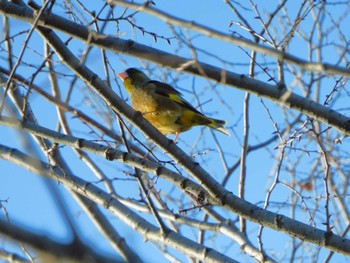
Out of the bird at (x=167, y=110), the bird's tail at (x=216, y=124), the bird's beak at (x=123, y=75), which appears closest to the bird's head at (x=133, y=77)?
the bird's beak at (x=123, y=75)

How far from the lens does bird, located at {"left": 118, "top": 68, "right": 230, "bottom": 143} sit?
16.6ft

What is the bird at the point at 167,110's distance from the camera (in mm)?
5062

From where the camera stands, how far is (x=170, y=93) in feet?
17.3

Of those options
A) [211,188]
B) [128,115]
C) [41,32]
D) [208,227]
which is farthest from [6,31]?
[208,227]

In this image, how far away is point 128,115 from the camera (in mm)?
2936

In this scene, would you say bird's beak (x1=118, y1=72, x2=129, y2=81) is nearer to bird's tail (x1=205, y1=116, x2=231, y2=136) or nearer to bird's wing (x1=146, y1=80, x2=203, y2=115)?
bird's wing (x1=146, y1=80, x2=203, y2=115)

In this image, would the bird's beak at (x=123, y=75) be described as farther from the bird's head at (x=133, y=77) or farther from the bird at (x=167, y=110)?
the bird at (x=167, y=110)

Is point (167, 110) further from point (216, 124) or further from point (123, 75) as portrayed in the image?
point (123, 75)

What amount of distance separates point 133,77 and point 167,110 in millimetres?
761

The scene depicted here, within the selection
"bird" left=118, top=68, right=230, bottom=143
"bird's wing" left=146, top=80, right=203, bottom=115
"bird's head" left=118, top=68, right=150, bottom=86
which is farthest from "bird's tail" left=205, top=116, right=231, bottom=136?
"bird's head" left=118, top=68, right=150, bottom=86

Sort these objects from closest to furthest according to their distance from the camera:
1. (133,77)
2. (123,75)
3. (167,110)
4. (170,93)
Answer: (167,110), (170,93), (133,77), (123,75)

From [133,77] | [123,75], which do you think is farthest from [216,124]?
[123,75]

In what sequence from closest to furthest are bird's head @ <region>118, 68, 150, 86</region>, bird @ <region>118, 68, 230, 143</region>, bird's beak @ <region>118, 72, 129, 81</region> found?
bird @ <region>118, 68, 230, 143</region> → bird's head @ <region>118, 68, 150, 86</region> → bird's beak @ <region>118, 72, 129, 81</region>

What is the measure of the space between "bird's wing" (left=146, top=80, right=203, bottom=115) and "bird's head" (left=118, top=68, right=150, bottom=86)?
0.15 m
